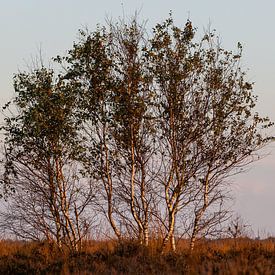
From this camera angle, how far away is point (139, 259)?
70.4 feet

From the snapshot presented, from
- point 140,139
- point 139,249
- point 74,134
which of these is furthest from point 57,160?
point 139,249

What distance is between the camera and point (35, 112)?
25.2 metres

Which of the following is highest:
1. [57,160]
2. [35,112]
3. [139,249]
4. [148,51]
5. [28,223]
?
[148,51]

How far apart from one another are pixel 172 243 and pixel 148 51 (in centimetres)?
740

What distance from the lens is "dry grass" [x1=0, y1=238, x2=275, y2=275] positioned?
19047mm

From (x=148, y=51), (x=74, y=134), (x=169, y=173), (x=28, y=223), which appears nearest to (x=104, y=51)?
(x=148, y=51)

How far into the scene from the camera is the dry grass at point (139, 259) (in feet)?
62.5

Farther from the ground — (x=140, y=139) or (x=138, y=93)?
(x=138, y=93)

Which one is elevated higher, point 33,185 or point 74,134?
point 74,134

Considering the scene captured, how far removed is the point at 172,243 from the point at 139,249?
1795 millimetres

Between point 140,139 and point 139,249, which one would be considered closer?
point 139,249

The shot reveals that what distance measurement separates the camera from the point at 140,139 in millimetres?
24984

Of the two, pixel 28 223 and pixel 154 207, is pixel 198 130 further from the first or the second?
→ pixel 28 223

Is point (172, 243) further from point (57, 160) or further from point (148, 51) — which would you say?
point (148, 51)
